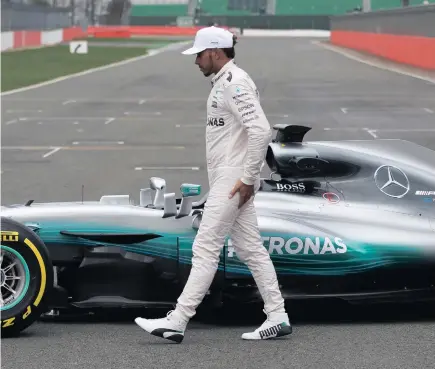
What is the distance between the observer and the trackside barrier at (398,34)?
144 feet

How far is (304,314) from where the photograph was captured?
718 cm

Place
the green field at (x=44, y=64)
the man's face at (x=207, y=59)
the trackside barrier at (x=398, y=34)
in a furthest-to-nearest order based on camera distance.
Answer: the trackside barrier at (x=398, y=34) < the green field at (x=44, y=64) < the man's face at (x=207, y=59)

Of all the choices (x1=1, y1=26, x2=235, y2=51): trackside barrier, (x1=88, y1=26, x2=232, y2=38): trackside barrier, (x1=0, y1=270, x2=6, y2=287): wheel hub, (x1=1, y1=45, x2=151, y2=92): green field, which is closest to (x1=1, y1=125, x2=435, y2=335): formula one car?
(x1=0, y1=270, x2=6, y2=287): wheel hub

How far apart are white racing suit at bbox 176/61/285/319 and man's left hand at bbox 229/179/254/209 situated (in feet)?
0.10

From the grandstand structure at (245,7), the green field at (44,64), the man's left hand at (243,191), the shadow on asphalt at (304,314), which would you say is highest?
the man's left hand at (243,191)

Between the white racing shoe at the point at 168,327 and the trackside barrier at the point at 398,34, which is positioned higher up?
the white racing shoe at the point at 168,327

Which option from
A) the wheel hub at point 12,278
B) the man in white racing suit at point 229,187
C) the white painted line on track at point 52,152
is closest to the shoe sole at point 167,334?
the man in white racing suit at point 229,187

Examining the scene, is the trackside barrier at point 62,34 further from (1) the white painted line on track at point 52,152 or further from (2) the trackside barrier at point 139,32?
(1) the white painted line on track at point 52,152

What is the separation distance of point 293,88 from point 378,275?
1191 inches

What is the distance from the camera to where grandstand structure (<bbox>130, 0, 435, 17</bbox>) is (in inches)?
6196

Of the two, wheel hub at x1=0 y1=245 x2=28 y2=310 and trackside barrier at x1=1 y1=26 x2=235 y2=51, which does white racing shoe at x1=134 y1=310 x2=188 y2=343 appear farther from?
trackside barrier at x1=1 y1=26 x2=235 y2=51

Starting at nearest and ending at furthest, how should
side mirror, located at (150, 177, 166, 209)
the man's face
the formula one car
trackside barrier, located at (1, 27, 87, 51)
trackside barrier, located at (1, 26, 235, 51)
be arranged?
the man's face, the formula one car, side mirror, located at (150, 177, 166, 209), trackside barrier, located at (1, 27, 87, 51), trackside barrier, located at (1, 26, 235, 51)

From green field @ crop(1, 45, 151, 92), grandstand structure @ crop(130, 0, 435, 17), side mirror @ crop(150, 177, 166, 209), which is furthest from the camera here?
grandstand structure @ crop(130, 0, 435, 17)

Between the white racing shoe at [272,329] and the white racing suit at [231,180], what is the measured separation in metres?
0.06
